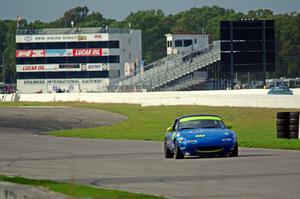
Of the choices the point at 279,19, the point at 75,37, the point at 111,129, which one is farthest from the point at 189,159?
the point at 279,19

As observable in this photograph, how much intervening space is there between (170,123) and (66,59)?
84471 mm

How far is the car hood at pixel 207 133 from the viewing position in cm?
2692

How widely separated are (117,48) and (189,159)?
113 m

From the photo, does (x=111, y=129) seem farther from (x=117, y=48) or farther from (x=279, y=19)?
(x=279, y=19)

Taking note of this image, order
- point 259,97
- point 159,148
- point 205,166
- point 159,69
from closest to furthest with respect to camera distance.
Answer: point 205,166
point 159,148
point 259,97
point 159,69

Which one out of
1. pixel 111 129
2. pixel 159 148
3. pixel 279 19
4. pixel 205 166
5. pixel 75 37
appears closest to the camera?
pixel 205 166

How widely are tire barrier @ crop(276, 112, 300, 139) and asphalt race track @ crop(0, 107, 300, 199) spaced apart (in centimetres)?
421

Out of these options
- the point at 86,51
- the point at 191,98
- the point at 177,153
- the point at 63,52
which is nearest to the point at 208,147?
the point at 177,153

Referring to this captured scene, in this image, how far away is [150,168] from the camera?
79.3ft

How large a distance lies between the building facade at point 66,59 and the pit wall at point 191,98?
3799cm

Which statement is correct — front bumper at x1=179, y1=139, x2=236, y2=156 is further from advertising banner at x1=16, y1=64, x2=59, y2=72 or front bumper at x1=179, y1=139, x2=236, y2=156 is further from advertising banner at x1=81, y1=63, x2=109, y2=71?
advertising banner at x1=16, y1=64, x2=59, y2=72

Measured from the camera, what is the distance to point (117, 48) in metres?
140

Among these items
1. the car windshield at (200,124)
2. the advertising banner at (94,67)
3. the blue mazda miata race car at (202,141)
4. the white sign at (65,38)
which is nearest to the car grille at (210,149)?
the blue mazda miata race car at (202,141)

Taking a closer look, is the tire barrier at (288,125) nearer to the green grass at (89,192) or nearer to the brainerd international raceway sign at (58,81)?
the green grass at (89,192)
